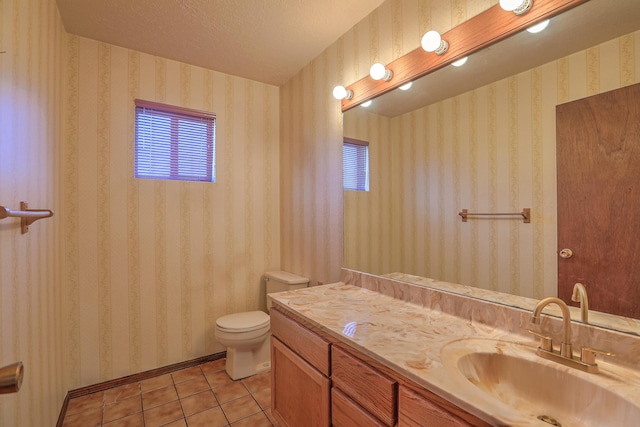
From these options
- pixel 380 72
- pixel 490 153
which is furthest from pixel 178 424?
pixel 380 72

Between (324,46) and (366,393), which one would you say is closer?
(366,393)

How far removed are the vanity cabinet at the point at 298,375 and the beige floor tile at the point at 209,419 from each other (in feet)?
1.37

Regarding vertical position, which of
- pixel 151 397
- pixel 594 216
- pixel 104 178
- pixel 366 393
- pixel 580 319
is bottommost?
pixel 151 397

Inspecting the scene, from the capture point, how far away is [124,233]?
2.22 meters

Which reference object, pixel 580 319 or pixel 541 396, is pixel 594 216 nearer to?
pixel 580 319

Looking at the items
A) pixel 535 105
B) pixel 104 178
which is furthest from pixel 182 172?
pixel 535 105

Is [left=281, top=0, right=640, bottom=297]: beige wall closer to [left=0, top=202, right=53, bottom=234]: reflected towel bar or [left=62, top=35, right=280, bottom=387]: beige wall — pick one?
[left=62, top=35, right=280, bottom=387]: beige wall

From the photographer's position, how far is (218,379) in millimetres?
2250

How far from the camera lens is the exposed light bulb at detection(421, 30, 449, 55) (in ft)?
4.43

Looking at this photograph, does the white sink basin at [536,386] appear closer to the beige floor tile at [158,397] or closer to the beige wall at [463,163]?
the beige wall at [463,163]

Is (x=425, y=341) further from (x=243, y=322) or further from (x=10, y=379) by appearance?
(x=243, y=322)

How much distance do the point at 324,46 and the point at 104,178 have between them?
1926 mm

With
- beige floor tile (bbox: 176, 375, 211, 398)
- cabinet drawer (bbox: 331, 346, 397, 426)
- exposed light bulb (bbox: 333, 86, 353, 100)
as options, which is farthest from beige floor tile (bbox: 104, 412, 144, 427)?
exposed light bulb (bbox: 333, 86, 353, 100)

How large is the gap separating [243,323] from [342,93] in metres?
1.84
